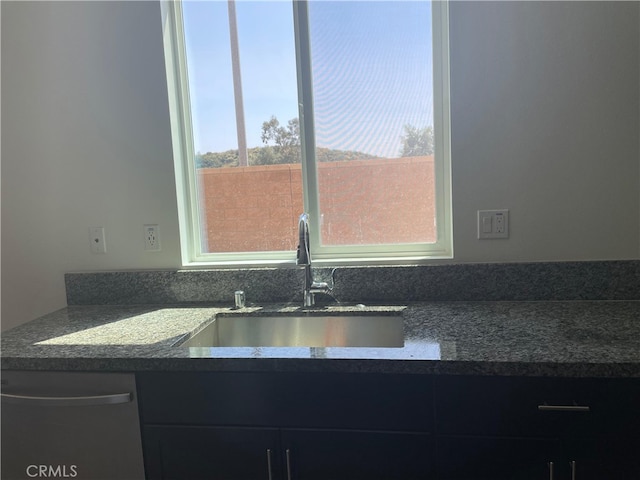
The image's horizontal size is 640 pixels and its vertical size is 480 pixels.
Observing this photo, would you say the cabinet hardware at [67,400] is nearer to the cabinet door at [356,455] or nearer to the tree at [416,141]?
the cabinet door at [356,455]

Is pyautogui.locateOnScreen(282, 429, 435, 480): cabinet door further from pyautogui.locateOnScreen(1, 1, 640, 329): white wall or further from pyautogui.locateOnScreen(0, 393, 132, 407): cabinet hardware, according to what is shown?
pyautogui.locateOnScreen(1, 1, 640, 329): white wall

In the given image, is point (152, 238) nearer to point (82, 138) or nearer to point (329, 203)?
point (82, 138)

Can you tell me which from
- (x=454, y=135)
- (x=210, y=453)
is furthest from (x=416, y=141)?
(x=210, y=453)

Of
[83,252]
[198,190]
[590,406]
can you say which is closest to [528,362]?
[590,406]

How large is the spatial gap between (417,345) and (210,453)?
0.64 meters

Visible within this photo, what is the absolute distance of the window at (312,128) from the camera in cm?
182

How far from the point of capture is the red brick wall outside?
6.10 ft

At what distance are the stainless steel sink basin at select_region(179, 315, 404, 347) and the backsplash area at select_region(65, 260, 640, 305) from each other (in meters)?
0.12

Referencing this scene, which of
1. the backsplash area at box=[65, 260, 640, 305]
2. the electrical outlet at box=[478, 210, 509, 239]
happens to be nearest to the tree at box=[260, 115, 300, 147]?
the backsplash area at box=[65, 260, 640, 305]

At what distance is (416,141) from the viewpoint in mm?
1839

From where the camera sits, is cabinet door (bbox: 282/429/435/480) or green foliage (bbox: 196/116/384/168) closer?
cabinet door (bbox: 282/429/435/480)

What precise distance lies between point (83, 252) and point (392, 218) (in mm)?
1259

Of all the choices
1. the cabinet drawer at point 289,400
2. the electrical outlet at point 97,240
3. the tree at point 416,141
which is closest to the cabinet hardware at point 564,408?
the cabinet drawer at point 289,400

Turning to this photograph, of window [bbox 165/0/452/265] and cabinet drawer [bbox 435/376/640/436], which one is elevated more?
window [bbox 165/0/452/265]
